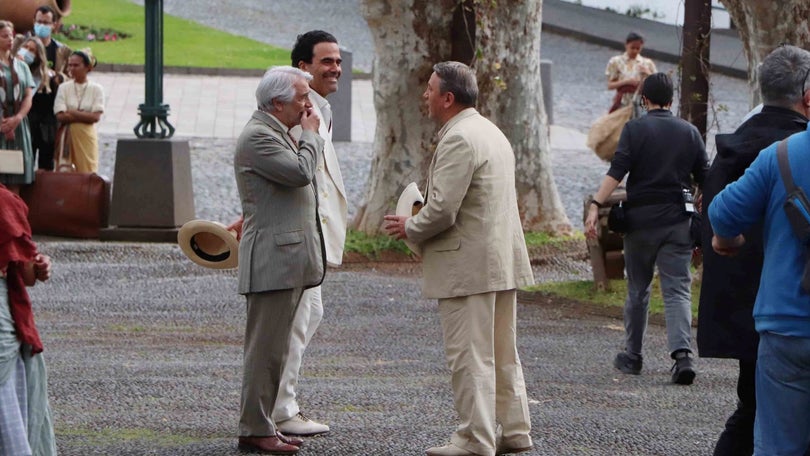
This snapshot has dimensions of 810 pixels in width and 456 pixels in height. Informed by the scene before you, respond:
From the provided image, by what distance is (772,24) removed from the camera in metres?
11.9

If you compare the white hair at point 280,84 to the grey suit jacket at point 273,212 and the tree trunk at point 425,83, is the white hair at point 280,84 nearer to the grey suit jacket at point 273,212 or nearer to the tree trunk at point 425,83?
the grey suit jacket at point 273,212

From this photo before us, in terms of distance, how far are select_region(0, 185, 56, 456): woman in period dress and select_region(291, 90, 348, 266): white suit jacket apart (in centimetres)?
176

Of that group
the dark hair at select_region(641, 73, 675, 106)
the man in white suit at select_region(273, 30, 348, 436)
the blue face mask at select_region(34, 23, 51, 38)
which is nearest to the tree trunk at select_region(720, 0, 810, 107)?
the dark hair at select_region(641, 73, 675, 106)

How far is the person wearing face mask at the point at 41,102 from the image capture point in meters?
16.2

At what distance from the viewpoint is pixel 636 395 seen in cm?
865

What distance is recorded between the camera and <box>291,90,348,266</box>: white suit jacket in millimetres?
7273

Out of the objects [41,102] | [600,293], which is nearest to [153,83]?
[41,102]

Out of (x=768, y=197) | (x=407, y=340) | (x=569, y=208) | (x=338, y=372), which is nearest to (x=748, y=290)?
(x=768, y=197)

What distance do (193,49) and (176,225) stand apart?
15.6 metres

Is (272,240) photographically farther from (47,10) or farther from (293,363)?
(47,10)

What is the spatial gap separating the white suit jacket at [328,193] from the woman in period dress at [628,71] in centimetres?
1146

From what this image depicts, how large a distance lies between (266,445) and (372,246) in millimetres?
8006

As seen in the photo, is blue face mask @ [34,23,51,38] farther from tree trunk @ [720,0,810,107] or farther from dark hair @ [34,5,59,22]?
tree trunk @ [720,0,810,107]

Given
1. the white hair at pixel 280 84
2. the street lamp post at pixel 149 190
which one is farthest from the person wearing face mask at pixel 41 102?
the white hair at pixel 280 84
